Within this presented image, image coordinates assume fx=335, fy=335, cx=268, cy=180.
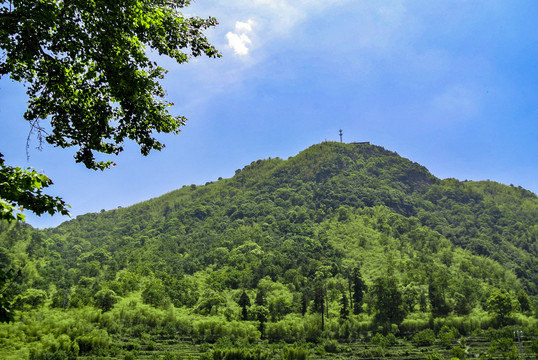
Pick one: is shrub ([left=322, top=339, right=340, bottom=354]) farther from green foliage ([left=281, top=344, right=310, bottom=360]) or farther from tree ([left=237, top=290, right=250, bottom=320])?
tree ([left=237, top=290, right=250, bottom=320])

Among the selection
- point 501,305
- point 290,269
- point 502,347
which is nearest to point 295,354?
point 502,347

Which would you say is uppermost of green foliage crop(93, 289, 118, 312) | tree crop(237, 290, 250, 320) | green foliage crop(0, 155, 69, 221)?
green foliage crop(0, 155, 69, 221)

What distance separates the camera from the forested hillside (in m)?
50.2

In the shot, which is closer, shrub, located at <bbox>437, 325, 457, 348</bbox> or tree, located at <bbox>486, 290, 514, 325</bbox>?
shrub, located at <bbox>437, 325, 457, 348</bbox>

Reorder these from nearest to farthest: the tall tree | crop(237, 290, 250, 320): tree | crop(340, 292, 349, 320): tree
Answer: crop(237, 290, 250, 320): tree → crop(340, 292, 349, 320): tree → the tall tree

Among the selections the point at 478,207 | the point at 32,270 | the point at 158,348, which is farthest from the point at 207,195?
the point at 478,207

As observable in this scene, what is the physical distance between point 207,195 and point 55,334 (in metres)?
108

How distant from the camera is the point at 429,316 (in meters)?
57.0

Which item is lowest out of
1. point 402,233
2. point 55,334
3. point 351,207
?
point 55,334

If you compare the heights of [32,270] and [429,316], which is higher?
[32,270]

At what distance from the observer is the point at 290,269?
257ft

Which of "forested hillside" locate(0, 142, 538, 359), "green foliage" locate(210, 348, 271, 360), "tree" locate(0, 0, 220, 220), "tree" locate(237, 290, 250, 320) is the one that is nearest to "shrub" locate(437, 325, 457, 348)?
"forested hillside" locate(0, 142, 538, 359)

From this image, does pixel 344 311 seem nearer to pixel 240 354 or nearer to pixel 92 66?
pixel 240 354

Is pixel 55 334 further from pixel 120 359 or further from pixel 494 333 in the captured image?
pixel 494 333
